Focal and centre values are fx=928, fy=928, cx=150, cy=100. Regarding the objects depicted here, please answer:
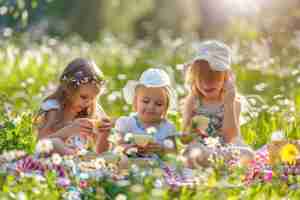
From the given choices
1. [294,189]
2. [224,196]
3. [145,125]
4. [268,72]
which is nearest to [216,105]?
[145,125]

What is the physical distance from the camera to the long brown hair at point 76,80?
218 inches

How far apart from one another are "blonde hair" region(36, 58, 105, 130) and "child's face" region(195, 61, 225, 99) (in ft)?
1.99

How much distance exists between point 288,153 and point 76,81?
1.40 m

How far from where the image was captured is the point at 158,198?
3674 mm

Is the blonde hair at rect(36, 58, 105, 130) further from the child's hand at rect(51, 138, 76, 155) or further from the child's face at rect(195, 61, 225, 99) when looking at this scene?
the child's face at rect(195, 61, 225, 99)

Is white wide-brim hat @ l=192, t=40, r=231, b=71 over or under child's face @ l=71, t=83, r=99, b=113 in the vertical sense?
over

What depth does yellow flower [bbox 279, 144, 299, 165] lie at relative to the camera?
4879 mm

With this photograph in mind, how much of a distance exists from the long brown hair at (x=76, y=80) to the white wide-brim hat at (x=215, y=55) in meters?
0.64

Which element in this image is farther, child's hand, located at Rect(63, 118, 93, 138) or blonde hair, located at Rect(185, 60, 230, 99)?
blonde hair, located at Rect(185, 60, 230, 99)

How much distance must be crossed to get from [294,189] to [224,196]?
0.80 m

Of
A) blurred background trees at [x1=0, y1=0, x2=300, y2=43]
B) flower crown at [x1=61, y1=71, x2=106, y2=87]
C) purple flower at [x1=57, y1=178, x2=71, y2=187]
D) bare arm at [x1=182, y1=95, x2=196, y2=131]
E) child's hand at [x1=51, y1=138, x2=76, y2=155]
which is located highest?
blurred background trees at [x1=0, y1=0, x2=300, y2=43]

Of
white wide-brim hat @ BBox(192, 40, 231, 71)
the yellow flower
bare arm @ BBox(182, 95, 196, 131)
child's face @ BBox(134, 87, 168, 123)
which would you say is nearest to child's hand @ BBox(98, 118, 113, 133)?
child's face @ BBox(134, 87, 168, 123)

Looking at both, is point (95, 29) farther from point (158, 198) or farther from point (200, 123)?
point (158, 198)

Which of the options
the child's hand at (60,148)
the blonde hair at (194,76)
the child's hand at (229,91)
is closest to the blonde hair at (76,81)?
the child's hand at (60,148)
